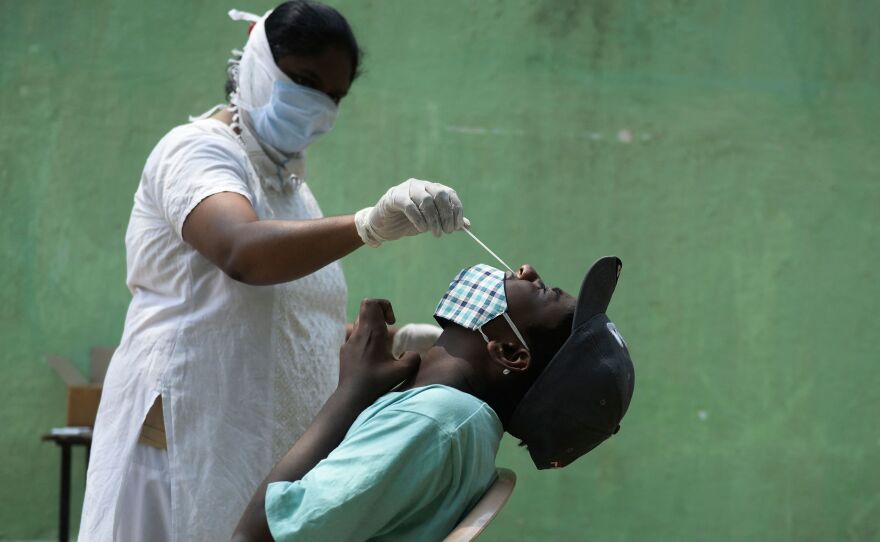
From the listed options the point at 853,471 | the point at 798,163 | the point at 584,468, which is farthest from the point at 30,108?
the point at 853,471

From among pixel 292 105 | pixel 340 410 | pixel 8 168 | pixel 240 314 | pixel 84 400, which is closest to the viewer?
pixel 340 410

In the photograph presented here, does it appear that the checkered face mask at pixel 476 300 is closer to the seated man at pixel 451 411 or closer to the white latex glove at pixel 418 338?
the seated man at pixel 451 411

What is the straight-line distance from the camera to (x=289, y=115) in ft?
6.82

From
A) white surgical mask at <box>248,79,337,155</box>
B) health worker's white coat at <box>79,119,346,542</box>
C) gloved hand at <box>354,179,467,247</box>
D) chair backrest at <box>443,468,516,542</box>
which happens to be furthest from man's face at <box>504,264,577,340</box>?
white surgical mask at <box>248,79,337,155</box>

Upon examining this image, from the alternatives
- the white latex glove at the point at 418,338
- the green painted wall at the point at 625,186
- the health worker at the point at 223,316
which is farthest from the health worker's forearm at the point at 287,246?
the green painted wall at the point at 625,186

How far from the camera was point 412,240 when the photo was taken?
14.3 ft

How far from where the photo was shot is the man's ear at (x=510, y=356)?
1629mm

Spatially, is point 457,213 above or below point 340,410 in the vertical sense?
above

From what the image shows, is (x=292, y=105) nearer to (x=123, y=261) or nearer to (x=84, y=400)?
(x=84, y=400)

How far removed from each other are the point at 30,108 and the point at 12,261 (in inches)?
22.8

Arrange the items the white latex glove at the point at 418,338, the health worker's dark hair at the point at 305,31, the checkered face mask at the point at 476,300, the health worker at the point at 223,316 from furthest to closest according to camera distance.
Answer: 1. the white latex glove at the point at 418,338
2. the health worker's dark hair at the point at 305,31
3. the health worker at the point at 223,316
4. the checkered face mask at the point at 476,300

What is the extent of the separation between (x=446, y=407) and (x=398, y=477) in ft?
0.39

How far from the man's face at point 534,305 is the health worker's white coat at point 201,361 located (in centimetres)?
50

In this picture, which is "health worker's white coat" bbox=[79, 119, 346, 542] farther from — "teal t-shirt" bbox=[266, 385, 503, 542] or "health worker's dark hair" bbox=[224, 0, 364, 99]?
"teal t-shirt" bbox=[266, 385, 503, 542]
